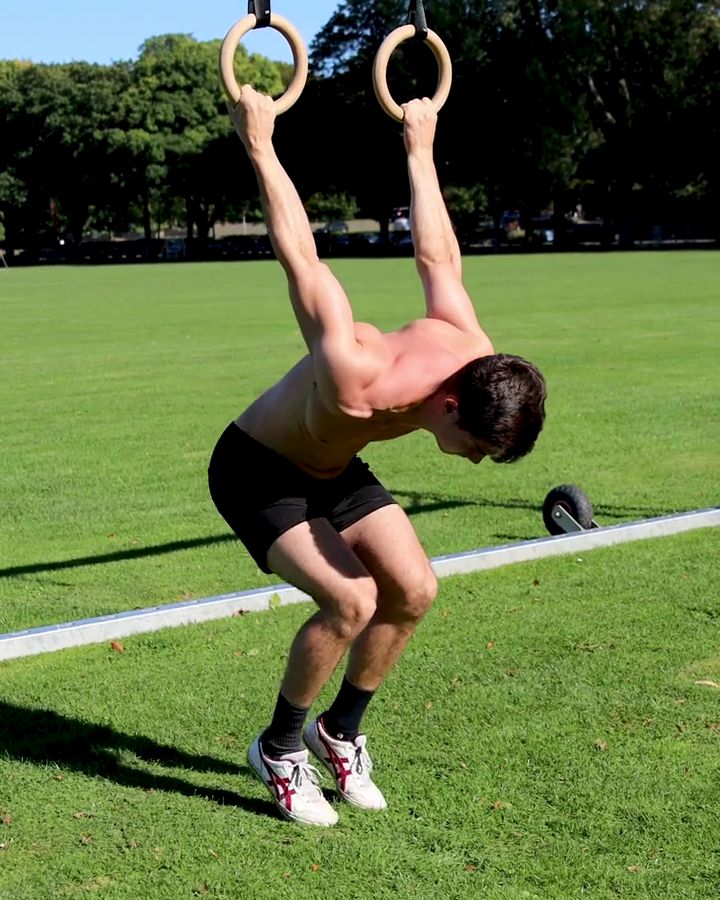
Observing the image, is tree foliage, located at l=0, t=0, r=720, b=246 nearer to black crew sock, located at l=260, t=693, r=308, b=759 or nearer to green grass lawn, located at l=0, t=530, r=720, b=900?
green grass lawn, located at l=0, t=530, r=720, b=900

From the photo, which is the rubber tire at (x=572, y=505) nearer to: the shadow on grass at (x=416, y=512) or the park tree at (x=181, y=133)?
the shadow on grass at (x=416, y=512)

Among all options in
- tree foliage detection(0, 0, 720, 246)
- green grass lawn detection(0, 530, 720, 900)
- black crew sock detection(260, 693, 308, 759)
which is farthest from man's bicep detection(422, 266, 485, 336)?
tree foliage detection(0, 0, 720, 246)

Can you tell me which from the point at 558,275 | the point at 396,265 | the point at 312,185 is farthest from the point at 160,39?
the point at 558,275

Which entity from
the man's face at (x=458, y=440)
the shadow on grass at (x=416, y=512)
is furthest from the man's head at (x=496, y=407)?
the shadow on grass at (x=416, y=512)

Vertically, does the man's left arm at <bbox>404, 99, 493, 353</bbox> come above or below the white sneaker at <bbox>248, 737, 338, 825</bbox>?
above

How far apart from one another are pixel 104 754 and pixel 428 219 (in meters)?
2.59

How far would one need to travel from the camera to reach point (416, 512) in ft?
31.3

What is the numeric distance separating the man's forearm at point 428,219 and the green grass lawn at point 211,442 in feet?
11.3

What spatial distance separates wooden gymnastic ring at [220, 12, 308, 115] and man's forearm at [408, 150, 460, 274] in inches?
22.4

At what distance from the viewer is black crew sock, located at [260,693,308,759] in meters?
4.68

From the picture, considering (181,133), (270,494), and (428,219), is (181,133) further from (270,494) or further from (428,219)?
(270,494)

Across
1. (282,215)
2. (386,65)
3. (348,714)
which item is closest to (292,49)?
(386,65)

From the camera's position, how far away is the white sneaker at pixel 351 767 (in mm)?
4703

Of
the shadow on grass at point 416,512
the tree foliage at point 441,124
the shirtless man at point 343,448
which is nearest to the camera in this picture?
the shirtless man at point 343,448
